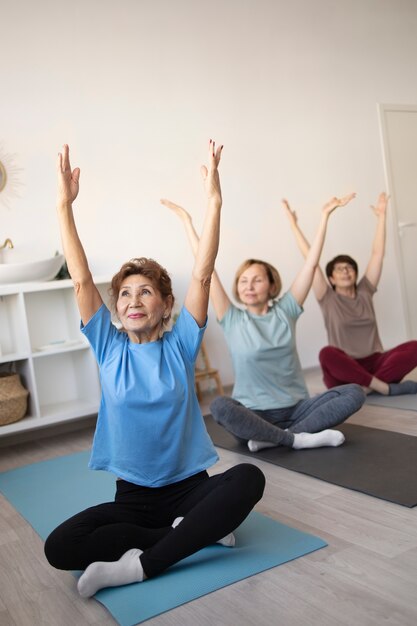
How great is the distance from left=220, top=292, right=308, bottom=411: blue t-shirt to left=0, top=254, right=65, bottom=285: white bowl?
3.64 feet

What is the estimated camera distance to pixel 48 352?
3.57 m

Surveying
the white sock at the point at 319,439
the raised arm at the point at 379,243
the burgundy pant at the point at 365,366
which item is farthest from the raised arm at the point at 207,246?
the raised arm at the point at 379,243

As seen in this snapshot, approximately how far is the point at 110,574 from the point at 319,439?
1.29 metres

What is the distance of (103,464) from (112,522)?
16cm

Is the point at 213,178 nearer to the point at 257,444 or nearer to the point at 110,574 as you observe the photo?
the point at 110,574

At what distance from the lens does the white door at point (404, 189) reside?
17.8ft

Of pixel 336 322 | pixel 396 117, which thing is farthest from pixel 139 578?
pixel 396 117

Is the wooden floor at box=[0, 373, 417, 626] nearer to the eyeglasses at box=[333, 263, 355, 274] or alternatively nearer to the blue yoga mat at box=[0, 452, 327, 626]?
the blue yoga mat at box=[0, 452, 327, 626]

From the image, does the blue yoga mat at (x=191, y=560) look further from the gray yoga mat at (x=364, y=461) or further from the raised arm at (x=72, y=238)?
the raised arm at (x=72, y=238)

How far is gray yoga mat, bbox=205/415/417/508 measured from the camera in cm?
216

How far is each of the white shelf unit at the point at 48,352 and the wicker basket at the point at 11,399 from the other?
38 mm

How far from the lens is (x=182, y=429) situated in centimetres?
180

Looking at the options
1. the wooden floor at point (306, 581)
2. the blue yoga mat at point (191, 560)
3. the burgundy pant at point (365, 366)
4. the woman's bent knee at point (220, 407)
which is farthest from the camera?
the burgundy pant at point (365, 366)

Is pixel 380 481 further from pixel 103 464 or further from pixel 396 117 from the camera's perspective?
pixel 396 117
